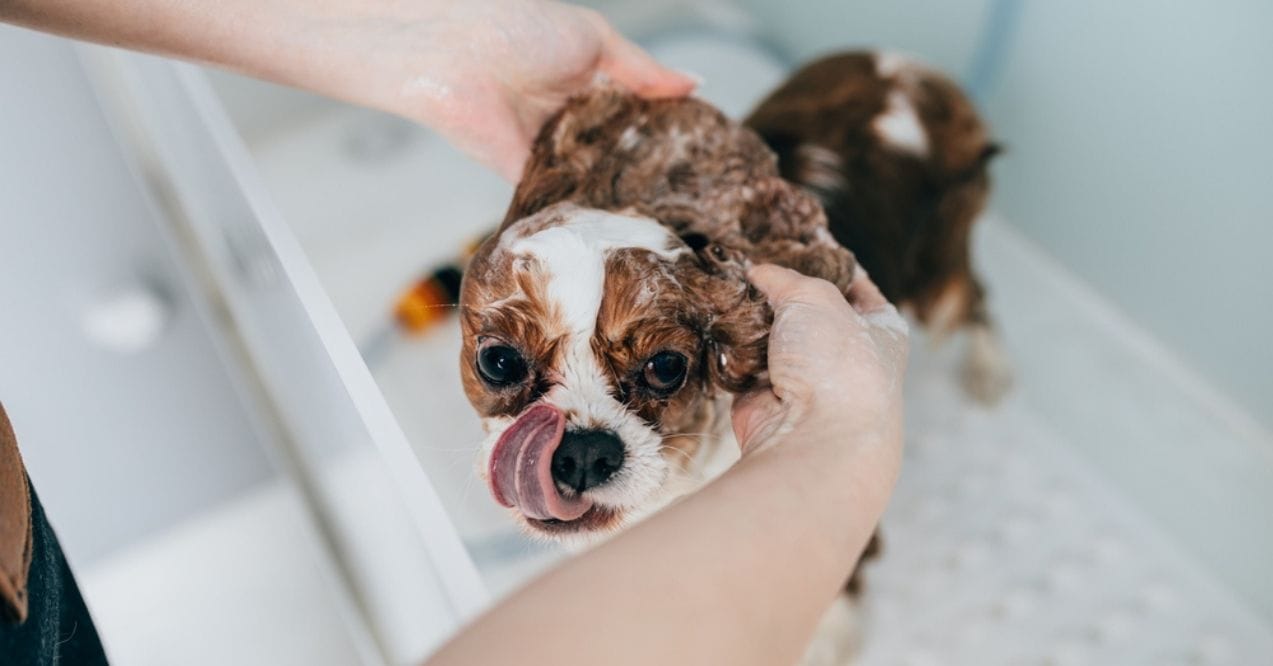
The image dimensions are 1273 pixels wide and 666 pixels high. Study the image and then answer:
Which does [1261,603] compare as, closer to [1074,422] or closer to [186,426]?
[1074,422]

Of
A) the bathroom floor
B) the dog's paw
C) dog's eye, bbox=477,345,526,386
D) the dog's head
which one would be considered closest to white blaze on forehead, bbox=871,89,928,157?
the bathroom floor

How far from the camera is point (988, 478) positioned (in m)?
1.87

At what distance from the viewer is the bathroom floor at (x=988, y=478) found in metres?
1.69

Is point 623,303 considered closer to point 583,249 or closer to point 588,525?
point 583,249

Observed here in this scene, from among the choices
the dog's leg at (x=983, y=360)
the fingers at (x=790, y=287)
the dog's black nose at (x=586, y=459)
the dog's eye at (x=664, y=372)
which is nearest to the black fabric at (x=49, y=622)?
the dog's black nose at (x=586, y=459)

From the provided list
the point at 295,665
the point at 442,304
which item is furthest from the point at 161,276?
the point at 295,665

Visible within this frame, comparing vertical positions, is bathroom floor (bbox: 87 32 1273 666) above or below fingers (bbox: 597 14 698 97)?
below

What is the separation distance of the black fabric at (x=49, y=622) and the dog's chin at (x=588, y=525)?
0.39m

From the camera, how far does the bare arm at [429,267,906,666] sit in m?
0.67

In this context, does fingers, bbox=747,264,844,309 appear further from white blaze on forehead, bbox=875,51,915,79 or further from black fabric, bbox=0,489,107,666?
white blaze on forehead, bbox=875,51,915,79

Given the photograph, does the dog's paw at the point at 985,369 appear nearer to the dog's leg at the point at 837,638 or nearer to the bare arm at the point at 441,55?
the dog's leg at the point at 837,638

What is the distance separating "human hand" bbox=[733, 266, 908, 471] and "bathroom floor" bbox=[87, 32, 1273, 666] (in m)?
0.57

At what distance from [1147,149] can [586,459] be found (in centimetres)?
127

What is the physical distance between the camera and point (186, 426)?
1.63 meters
